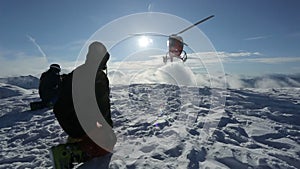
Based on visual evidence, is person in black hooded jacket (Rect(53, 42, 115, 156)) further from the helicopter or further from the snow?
the helicopter

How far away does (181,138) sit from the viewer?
5477 millimetres

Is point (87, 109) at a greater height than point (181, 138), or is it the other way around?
point (87, 109)

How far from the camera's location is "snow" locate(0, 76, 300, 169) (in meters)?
4.17

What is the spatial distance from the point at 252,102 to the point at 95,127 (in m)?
9.23

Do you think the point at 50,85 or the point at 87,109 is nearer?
the point at 50,85

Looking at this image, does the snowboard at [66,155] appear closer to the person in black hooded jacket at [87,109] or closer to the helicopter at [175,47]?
the person in black hooded jacket at [87,109]

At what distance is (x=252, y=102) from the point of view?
422 inches

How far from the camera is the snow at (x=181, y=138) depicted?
4172 millimetres

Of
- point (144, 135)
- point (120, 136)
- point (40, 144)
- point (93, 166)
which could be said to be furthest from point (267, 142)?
point (40, 144)

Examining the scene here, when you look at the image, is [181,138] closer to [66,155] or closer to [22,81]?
[66,155]

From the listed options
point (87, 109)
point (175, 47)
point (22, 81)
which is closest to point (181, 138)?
point (87, 109)

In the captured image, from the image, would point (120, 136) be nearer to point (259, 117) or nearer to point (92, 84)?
point (92, 84)

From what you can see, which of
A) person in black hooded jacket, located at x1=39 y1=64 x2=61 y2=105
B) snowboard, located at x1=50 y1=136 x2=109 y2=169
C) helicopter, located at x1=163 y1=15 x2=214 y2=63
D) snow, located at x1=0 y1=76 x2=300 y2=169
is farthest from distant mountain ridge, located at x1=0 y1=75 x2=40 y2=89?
person in black hooded jacket, located at x1=39 y1=64 x2=61 y2=105

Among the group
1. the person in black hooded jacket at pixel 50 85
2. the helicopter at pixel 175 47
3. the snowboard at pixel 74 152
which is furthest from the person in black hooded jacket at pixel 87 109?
the helicopter at pixel 175 47
